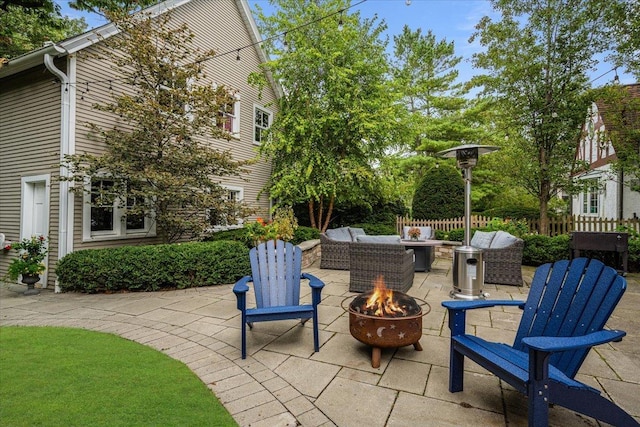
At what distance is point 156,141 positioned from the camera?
6633 mm

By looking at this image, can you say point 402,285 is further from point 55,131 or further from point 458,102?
point 458,102

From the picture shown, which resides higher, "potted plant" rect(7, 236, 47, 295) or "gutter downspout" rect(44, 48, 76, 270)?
"gutter downspout" rect(44, 48, 76, 270)

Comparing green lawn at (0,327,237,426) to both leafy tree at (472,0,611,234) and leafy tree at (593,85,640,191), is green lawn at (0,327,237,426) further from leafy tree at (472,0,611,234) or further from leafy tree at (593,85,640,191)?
leafy tree at (593,85,640,191)

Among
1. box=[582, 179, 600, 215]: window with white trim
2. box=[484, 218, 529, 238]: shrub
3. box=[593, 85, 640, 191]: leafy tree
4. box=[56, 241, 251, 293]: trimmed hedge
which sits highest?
box=[593, 85, 640, 191]: leafy tree

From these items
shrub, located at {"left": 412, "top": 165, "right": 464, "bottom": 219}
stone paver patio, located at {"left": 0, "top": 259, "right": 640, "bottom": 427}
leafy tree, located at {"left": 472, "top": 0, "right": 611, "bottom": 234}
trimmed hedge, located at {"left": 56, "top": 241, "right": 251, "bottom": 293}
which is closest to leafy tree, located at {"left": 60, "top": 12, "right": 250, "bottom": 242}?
trimmed hedge, located at {"left": 56, "top": 241, "right": 251, "bottom": 293}

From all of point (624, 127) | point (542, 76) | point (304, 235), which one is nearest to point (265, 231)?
point (304, 235)

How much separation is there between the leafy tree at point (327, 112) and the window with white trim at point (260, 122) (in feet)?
3.03

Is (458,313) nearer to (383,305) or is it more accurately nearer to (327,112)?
(383,305)

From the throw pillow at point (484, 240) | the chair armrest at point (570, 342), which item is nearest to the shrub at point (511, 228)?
the throw pillow at point (484, 240)

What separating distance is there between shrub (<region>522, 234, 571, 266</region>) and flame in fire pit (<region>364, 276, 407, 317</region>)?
6.56 metres

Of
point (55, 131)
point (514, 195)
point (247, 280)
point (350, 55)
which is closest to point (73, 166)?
point (55, 131)

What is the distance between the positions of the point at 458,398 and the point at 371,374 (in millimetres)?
661

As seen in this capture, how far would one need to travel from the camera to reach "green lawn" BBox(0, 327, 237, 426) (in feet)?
6.82

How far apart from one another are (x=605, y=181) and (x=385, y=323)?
529 inches
